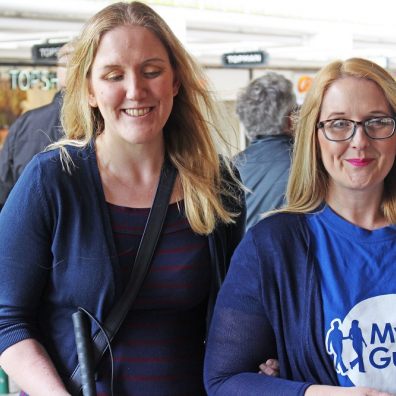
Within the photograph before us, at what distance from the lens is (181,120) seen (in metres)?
2.12

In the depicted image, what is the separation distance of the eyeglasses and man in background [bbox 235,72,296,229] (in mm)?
1612

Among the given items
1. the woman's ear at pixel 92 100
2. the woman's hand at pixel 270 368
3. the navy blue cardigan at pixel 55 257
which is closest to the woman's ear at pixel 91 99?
the woman's ear at pixel 92 100

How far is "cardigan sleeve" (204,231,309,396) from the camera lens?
178 centimetres

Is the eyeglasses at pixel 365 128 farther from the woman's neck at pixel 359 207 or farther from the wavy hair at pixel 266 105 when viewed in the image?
the wavy hair at pixel 266 105

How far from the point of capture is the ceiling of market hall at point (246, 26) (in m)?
7.43

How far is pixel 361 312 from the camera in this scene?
67.4 inches

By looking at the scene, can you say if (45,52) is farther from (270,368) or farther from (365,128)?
(270,368)

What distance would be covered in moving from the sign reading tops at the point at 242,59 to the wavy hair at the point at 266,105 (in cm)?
451

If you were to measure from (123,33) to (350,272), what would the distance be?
802mm

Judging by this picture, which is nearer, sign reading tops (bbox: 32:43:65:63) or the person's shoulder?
the person's shoulder

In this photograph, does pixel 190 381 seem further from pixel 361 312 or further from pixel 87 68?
pixel 87 68

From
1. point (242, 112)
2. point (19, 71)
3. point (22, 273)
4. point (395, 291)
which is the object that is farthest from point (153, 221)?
point (19, 71)

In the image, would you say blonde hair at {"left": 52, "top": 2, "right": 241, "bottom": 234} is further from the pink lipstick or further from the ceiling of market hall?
the ceiling of market hall

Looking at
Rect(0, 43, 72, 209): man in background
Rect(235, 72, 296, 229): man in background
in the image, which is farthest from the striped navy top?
Rect(0, 43, 72, 209): man in background
